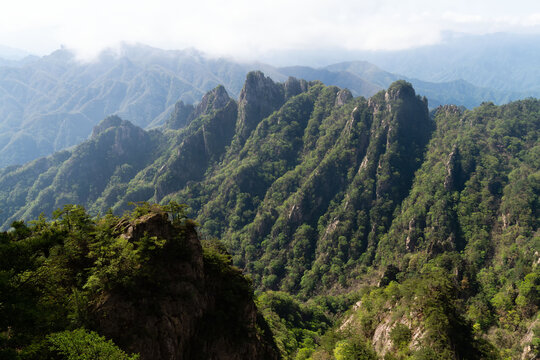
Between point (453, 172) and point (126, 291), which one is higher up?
point (126, 291)

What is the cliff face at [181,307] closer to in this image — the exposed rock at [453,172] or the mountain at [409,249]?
the mountain at [409,249]

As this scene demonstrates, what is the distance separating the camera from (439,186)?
532 feet

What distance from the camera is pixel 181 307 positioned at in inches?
1254

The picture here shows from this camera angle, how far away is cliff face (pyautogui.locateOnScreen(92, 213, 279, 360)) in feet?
88.4

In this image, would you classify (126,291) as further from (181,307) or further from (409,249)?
(409,249)

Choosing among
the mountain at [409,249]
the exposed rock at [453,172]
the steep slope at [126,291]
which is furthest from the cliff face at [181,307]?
the exposed rock at [453,172]

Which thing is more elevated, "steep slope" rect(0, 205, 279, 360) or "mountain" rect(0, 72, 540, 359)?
"steep slope" rect(0, 205, 279, 360)

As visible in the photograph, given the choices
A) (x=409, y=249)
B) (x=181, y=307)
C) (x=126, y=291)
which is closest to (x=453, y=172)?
(x=409, y=249)

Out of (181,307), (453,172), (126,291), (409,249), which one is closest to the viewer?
(126,291)

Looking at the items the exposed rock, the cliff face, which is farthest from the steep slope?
the exposed rock

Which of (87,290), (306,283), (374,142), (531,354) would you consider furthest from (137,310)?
(374,142)

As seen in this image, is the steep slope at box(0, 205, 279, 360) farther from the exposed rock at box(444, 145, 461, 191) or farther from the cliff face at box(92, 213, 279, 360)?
the exposed rock at box(444, 145, 461, 191)

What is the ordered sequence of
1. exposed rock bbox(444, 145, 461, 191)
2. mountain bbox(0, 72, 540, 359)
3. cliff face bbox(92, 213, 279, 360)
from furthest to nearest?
exposed rock bbox(444, 145, 461, 191) → mountain bbox(0, 72, 540, 359) → cliff face bbox(92, 213, 279, 360)

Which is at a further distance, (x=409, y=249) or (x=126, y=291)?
(x=409, y=249)
